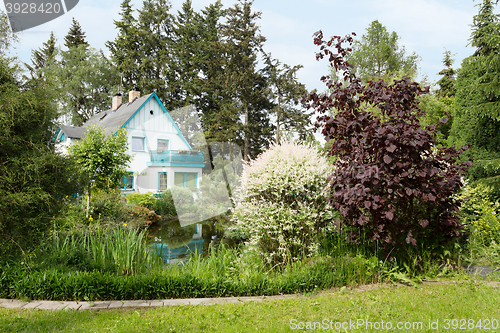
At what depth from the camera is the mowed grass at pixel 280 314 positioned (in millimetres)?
3074

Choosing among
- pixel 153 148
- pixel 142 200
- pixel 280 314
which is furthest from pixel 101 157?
pixel 153 148

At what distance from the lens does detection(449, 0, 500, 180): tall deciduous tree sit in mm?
6980

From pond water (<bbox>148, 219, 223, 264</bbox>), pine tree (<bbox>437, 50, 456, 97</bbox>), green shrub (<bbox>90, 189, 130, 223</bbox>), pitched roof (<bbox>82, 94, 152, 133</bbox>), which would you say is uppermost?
pine tree (<bbox>437, 50, 456, 97</bbox>)

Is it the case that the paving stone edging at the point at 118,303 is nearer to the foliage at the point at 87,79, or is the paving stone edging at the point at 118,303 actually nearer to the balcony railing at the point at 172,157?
the balcony railing at the point at 172,157

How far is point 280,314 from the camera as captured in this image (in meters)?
3.31

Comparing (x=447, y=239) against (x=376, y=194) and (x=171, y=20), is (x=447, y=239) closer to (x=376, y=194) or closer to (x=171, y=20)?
(x=376, y=194)

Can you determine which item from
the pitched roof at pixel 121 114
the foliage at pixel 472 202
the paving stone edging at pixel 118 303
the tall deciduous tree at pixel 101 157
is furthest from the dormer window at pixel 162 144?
the foliage at pixel 472 202

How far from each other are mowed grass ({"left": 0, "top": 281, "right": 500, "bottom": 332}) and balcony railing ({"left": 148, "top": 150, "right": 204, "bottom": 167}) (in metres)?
16.5

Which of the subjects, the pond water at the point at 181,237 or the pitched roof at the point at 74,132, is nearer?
the pond water at the point at 181,237

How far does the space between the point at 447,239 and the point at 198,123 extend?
23.2m

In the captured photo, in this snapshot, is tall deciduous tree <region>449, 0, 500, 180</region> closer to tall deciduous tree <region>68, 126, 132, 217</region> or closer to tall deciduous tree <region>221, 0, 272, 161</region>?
tall deciduous tree <region>68, 126, 132, 217</region>

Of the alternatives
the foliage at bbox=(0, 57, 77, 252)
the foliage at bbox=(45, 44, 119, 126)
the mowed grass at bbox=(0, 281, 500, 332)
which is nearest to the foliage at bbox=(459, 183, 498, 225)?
the mowed grass at bbox=(0, 281, 500, 332)

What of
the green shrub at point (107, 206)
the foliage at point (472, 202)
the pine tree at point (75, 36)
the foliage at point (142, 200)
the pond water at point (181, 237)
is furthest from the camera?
the pine tree at point (75, 36)

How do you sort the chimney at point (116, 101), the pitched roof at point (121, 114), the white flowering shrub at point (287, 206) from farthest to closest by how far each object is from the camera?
the chimney at point (116, 101), the pitched roof at point (121, 114), the white flowering shrub at point (287, 206)
